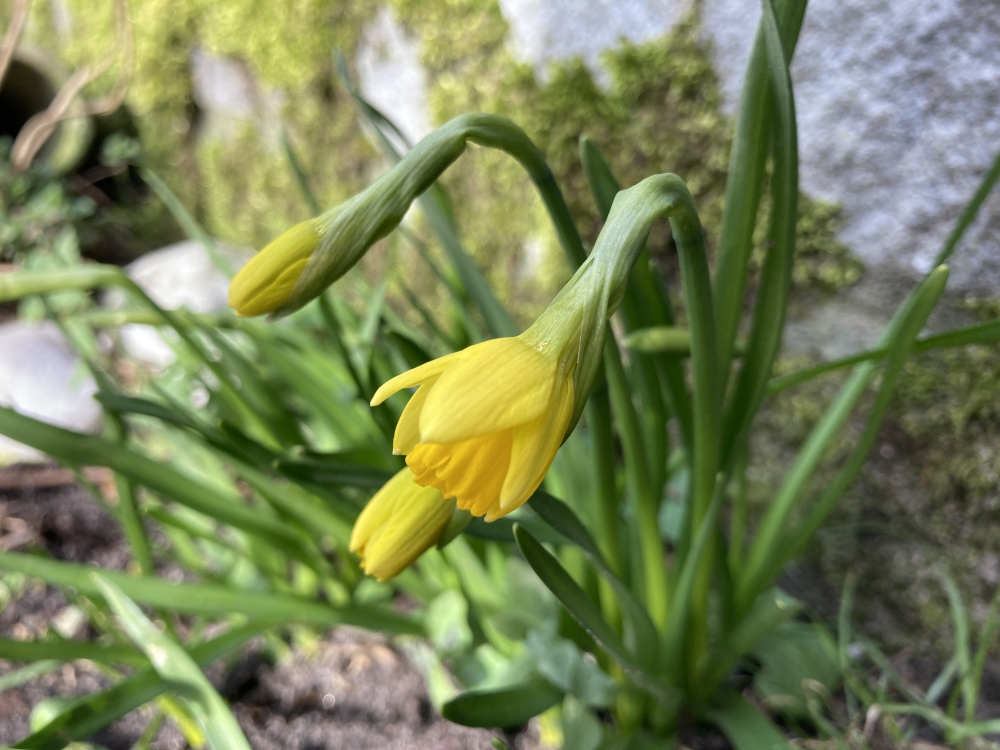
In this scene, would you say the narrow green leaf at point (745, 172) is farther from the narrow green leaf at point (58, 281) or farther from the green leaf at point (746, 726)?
the narrow green leaf at point (58, 281)

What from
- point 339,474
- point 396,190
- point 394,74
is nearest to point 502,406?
point 396,190

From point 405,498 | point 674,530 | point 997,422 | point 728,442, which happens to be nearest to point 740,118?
point 728,442

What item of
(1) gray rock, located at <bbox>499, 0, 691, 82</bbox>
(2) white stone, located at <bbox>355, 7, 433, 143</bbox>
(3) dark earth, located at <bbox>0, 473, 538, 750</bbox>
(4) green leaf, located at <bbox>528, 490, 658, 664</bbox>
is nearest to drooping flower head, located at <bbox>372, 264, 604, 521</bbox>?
(4) green leaf, located at <bbox>528, 490, 658, 664</bbox>

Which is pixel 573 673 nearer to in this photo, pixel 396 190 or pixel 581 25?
pixel 396 190

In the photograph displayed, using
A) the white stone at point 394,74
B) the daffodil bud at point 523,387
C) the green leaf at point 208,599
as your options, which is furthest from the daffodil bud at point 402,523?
the white stone at point 394,74

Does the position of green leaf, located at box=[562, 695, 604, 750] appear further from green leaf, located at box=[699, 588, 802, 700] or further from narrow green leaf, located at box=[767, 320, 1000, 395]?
narrow green leaf, located at box=[767, 320, 1000, 395]
